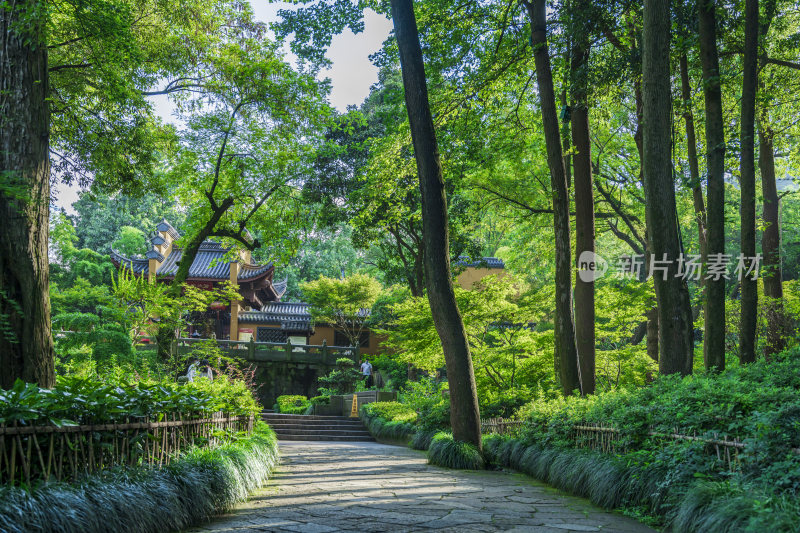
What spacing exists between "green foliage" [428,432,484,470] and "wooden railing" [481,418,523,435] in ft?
3.85

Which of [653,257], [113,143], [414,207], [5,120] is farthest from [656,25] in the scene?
[414,207]

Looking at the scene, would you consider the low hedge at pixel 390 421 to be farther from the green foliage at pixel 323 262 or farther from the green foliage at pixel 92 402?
the green foliage at pixel 323 262

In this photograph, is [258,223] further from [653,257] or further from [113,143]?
[653,257]

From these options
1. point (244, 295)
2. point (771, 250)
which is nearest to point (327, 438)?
point (771, 250)

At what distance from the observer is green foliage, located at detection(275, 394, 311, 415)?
24747mm

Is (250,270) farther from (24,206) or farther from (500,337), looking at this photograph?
(24,206)

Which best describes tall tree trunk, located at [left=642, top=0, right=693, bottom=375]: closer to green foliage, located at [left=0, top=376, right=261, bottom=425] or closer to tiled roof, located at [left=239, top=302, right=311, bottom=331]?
green foliage, located at [left=0, top=376, right=261, bottom=425]

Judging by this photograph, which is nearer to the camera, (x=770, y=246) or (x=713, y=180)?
(x=713, y=180)

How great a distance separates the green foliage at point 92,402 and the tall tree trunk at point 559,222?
578 cm

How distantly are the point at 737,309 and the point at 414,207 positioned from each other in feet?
33.4

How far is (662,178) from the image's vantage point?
747 centimetres

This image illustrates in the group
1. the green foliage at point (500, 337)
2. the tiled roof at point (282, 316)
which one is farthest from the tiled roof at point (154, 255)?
the green foliage at point (500, 337)

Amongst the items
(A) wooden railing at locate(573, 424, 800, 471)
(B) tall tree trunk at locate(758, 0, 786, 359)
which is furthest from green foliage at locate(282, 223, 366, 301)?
(A) wooden railing at locate(573, 424, 800, 471)

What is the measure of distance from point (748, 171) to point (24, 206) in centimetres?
980
